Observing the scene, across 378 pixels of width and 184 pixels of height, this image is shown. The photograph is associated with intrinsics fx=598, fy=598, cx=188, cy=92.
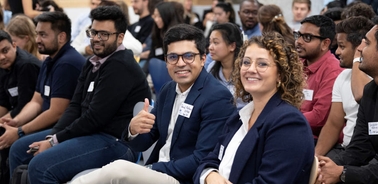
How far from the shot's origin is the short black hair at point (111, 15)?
407cm

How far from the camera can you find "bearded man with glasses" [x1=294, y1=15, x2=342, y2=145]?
360 cm

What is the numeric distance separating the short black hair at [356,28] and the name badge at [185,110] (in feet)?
3.44

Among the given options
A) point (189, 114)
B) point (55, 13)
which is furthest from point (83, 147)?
point (55, 13)

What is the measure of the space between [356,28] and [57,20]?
90.2 inches

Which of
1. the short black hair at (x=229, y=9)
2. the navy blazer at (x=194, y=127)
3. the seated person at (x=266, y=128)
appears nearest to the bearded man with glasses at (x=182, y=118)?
the navy blazer at (x=194, y=127)

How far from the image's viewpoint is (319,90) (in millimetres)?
3674

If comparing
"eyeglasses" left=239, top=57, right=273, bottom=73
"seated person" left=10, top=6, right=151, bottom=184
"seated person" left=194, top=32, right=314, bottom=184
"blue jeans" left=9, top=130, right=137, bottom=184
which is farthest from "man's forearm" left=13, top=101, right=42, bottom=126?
"eyeglasses" left=239, top=57, right=273, bottom=73

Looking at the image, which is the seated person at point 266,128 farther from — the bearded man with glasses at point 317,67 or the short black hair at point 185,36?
the bearded man with glasses at point 317,67

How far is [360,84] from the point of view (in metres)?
3.24

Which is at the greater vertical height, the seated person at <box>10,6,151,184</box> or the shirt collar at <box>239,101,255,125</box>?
the shirt collar at <box>239,101,255,125</box>

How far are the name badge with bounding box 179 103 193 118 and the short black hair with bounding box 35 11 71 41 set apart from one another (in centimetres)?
177

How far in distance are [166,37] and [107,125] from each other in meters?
0.92

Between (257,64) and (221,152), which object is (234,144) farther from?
(257,64)

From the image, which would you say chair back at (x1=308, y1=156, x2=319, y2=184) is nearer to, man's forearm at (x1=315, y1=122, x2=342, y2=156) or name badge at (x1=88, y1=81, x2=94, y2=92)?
man's forearm at (x1=315, y1=122, x2=342, y2=156)
